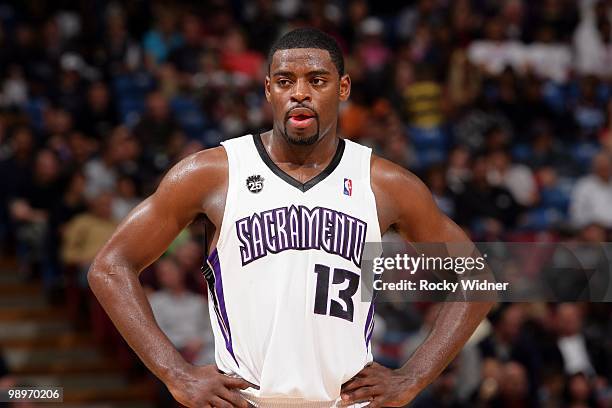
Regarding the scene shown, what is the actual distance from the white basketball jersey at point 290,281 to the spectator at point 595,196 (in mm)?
7897

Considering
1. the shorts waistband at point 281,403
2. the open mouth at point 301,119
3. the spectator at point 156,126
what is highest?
the spectator at point 156,126

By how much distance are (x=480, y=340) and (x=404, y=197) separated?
549cm

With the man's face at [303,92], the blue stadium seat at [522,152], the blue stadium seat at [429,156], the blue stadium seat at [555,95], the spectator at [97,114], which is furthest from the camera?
the blue stadium seat at [555,95]

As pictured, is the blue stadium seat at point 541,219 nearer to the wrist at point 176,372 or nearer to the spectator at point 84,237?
the spectator at point 84,237

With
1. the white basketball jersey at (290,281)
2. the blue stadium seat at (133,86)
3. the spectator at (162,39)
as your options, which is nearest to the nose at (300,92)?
the white basketball jersey at (290,281)

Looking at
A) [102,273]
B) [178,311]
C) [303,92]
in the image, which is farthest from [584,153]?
[102,273]

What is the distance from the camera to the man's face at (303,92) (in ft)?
14.7

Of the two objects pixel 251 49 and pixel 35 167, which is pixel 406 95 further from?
pixel 35 167

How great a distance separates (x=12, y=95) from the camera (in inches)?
497

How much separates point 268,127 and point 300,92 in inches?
302

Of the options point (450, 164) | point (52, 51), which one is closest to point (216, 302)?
point (450, 164)

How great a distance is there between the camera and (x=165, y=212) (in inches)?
177

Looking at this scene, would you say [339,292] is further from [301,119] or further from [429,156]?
[429,156]

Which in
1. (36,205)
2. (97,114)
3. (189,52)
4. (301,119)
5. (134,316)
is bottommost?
(134,316)
